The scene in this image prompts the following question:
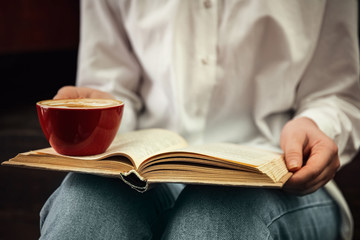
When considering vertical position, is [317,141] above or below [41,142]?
above

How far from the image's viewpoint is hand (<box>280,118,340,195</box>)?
56cm

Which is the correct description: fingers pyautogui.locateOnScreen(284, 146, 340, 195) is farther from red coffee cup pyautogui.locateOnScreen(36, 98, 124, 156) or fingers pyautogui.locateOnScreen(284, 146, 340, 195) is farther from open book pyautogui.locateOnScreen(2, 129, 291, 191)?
red coffee cup pyautogui.locateOnScreen(36, 98, 124, 156)

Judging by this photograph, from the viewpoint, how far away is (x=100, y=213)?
0.57 m

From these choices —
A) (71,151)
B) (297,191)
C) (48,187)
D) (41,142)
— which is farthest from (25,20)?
(297,191)

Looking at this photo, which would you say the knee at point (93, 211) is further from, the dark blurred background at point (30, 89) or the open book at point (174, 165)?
the dark blurred background at point (30, 89)

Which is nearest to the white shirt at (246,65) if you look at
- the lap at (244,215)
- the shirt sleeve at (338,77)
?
the shirt sleeve at (338,77)

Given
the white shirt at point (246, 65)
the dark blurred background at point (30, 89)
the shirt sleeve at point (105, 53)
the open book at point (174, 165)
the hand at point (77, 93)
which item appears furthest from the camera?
the dark blurred background at point (30, 89)

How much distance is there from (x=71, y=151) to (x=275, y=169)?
0.28 meters

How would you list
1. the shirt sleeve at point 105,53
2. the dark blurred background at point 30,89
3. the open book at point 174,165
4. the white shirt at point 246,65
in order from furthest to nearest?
the dark blurred background at point 30,89 → the shirt sleeve at point 105,53 → the white shirt at point 246,65 → the open book at point 174,165

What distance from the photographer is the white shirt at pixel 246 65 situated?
0.79 metres

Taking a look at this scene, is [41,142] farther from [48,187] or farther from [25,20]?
[25,20]

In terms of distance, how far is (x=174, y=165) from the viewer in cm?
53

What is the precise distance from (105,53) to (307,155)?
0.51 metres

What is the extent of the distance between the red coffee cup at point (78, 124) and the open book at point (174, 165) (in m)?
0.02
